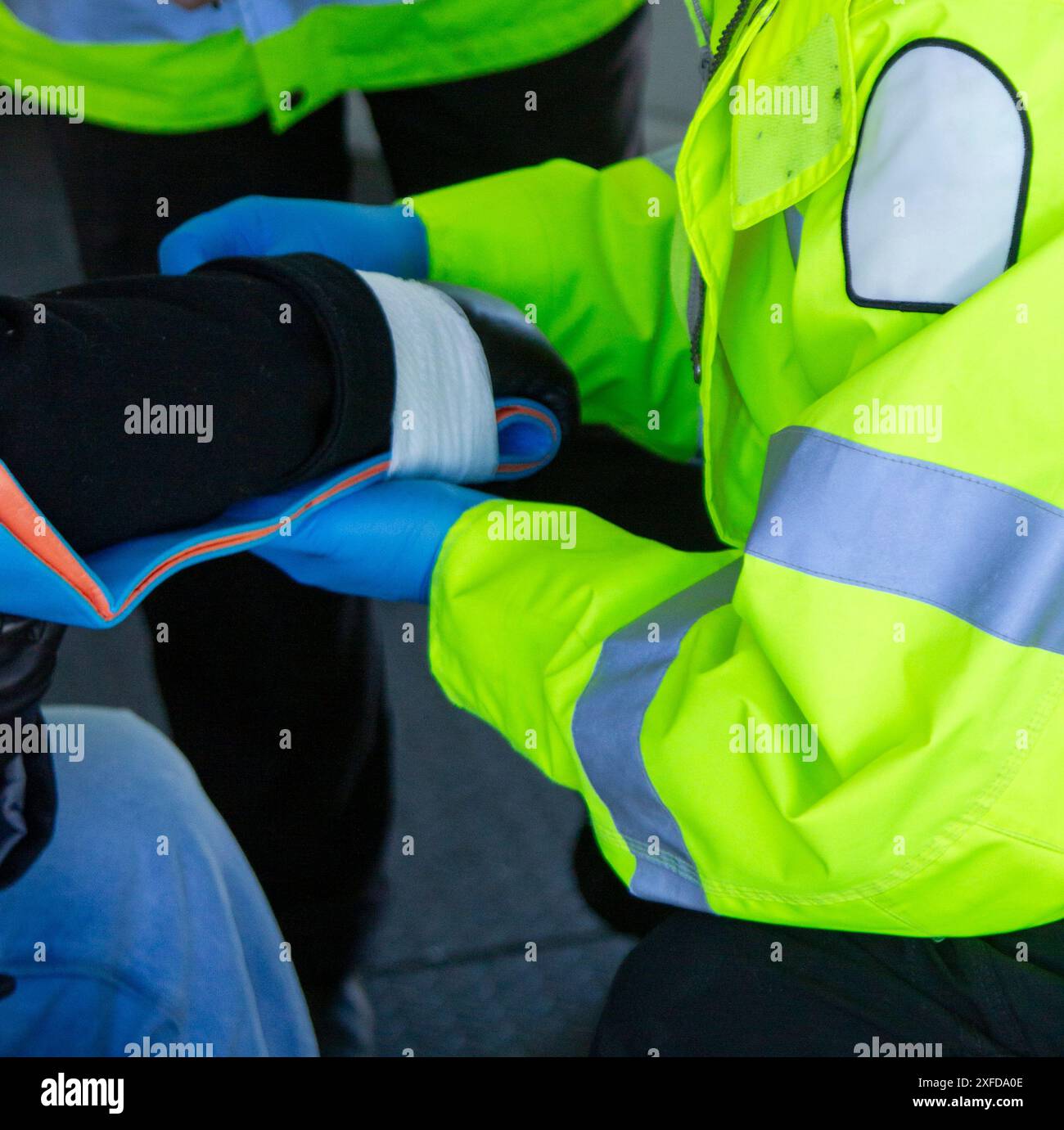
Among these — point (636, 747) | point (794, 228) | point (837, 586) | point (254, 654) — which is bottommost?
point (254, 654)

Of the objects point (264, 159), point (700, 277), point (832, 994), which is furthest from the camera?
point (264, 159)

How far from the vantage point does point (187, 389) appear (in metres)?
0.51

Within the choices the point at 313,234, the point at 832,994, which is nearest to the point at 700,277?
the point at 313,234

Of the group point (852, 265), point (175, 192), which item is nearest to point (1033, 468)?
point (852, 265)

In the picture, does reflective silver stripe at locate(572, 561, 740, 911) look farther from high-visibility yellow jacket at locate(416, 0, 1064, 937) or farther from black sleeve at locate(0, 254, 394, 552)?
black sleeve at locate(0, 254, 394, 552)

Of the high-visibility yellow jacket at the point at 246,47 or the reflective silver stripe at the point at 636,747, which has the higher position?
the high-visibility yellow jacket at the point at 246,47

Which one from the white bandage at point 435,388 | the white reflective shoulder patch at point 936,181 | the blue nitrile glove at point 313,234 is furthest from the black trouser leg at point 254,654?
the white reflective shoulder patch at point 936,181

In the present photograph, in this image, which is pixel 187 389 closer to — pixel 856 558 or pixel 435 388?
pixel 435 388

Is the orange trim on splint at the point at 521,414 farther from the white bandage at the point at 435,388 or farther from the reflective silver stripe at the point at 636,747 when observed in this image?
the reflective silver stripe at the point at 636,747

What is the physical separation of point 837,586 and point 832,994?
0.20 metres

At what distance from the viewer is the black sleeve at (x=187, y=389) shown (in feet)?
1.53

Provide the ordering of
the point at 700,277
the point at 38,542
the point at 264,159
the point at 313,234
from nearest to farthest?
1. the point at 38,542
2. the point at 700,277
3. the point at 313,234
4. the point at 264,159

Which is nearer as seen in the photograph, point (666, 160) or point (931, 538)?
point (931, 538)

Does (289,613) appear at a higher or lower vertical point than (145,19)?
lower
